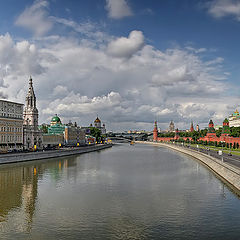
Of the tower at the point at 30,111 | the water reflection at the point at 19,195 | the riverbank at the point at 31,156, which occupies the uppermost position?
the tower at the point at 30,111

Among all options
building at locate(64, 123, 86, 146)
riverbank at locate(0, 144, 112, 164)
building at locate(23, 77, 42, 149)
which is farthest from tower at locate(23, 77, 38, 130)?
building at locate(64, 123, 86, 146)

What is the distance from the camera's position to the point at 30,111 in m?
108

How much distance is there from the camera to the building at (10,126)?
8207cm

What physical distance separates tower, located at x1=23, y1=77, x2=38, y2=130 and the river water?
204 feet

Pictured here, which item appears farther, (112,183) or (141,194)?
(112,183)

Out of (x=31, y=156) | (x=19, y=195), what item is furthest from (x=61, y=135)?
(x=19, y=195)

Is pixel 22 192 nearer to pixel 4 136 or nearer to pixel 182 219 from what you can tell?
pixel 182 219

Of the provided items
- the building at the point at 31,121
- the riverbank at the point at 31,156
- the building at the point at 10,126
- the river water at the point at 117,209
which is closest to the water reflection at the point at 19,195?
the river water at the point at 117,209

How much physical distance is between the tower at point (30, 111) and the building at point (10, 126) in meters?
13.7

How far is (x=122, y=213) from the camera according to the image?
27.7 meters

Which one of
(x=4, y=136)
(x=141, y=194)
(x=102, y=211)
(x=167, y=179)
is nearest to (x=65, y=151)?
(x=4, y=136)

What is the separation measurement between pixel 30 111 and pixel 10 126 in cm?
2222

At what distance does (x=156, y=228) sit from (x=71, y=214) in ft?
27.6

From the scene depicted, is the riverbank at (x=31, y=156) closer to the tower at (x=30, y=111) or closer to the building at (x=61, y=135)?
the tower at (x=30, y=111)
